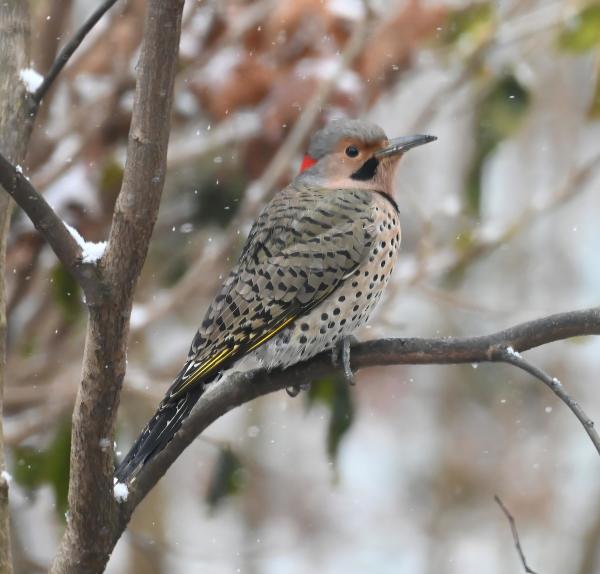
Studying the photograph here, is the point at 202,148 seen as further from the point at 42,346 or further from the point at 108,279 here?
the point at 108,279

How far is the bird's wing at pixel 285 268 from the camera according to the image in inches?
118

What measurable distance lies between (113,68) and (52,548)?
3718mm

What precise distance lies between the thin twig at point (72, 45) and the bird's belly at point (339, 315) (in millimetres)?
931

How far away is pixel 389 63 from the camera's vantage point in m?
4.34

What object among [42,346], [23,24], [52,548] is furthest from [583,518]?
[23,24]

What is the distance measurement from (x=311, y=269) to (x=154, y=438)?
860mm

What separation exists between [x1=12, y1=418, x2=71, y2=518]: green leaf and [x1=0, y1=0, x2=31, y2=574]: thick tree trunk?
116 centimetres

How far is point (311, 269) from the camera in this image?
10.3ft

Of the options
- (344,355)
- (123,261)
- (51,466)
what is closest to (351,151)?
(344,355)

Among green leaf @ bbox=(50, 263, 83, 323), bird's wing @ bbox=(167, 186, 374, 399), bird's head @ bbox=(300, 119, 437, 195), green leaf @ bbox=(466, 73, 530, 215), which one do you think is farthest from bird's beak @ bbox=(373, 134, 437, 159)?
green leaf @ bbox=(50, 263, 83, 323)

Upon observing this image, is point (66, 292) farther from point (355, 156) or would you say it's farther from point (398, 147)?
point (398, 147)

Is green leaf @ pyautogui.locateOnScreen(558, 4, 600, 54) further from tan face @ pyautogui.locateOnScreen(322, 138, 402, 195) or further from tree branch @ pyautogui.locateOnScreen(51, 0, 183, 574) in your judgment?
tree branch @ pyautogui.locateOnScreen(51, 0, 183, 574)

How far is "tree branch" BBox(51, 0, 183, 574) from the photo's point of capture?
1981 millimetres

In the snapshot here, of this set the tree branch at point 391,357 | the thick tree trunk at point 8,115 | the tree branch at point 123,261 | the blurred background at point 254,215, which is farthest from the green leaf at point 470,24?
the tree branch at point 123,261
